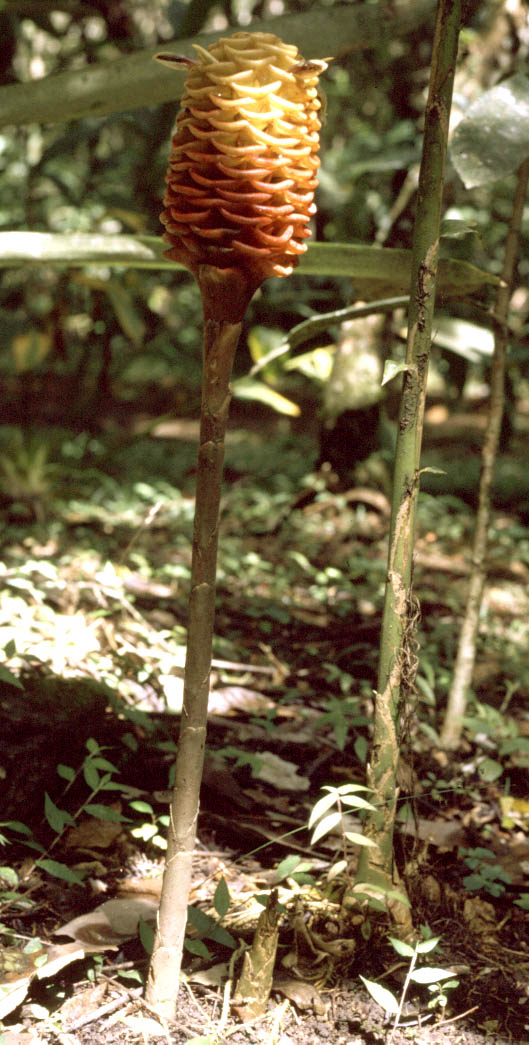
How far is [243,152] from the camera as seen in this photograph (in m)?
1.07

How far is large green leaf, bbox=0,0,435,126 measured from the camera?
2326 millimetres

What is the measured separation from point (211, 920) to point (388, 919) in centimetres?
28

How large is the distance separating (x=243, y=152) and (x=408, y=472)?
1.69 ft

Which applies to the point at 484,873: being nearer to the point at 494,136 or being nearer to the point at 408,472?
the point at 408,472

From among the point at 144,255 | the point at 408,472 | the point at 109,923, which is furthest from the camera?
the point at 144,255

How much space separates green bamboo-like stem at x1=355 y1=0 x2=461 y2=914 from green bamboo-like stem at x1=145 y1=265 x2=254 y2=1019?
0.29 meters

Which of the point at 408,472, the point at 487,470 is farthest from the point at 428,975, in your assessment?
the point at 487,470

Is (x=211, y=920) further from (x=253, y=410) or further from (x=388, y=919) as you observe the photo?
(x=253, y=410)

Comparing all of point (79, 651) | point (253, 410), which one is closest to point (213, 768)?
point (79, 651)

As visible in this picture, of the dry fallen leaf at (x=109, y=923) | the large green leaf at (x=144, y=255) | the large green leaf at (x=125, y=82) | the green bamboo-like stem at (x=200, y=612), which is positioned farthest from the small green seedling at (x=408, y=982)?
the large green leaf at (x=125, y=82)

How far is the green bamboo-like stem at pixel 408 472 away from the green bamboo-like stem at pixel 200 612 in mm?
291

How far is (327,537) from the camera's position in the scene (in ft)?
12.1

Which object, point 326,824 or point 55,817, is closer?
point 326,824

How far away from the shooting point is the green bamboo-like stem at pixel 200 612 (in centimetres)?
118
